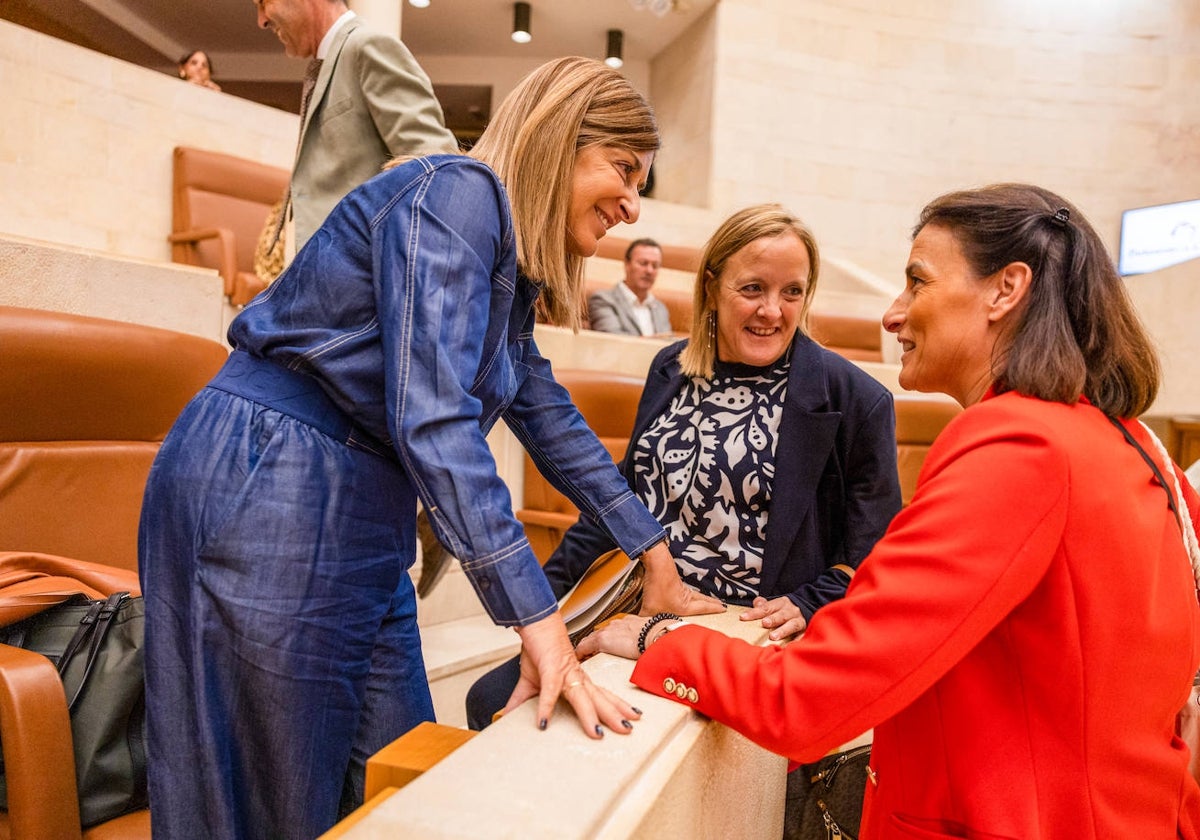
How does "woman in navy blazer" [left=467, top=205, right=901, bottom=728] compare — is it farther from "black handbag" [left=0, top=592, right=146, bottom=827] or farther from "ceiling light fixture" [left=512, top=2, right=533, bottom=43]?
"ceiling light fixture" [left=512, top=2, right=533, bottom=43]

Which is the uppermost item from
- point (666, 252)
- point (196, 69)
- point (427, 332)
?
point (196, 69)

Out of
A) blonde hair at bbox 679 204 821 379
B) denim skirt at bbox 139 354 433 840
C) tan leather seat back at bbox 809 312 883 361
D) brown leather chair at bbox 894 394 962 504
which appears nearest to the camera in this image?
denim skirt at bbox 139 354 433 840

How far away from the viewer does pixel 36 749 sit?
102 centimetres

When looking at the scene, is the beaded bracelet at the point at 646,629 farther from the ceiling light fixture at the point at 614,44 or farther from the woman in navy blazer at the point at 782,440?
the ceiling light fixture at the point at 614,44

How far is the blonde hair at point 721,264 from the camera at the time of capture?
5.26ft

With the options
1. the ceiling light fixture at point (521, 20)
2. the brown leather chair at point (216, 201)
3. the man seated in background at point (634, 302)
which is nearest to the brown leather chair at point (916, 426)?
the man seated in background at point (634, 302)

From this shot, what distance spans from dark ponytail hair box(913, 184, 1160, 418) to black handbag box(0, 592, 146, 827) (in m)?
1.14

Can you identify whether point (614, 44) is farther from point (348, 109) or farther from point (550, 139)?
point (550, 139)

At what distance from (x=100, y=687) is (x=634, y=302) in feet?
13.9

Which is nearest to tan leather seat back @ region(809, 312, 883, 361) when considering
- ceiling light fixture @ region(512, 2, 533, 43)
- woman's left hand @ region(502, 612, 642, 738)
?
ceiling light fixture @ region(512, 2, 533, 43)

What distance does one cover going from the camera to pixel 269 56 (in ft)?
31.5

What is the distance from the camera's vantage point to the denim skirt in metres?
0.85

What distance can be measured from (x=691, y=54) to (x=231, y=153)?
505cm

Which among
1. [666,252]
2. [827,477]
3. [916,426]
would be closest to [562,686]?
[827,477]
